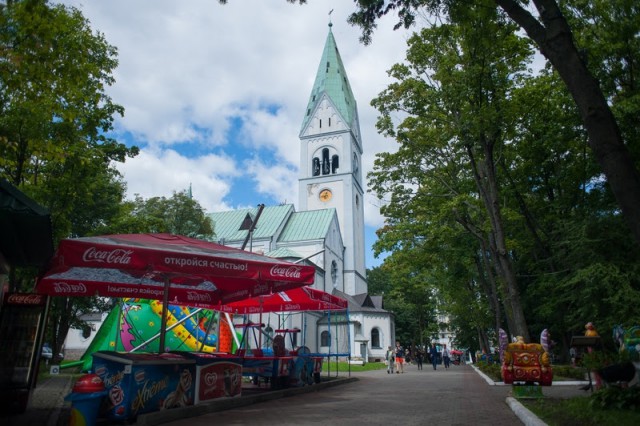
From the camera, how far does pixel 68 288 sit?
9625 millimetres

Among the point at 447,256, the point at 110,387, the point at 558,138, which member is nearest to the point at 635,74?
the point at 558,138

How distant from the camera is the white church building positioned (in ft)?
158

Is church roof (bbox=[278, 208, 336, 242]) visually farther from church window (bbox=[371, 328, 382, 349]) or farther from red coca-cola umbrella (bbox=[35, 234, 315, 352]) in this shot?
red coca-cola umbrella (bbox=[35, 234, 315, 352])

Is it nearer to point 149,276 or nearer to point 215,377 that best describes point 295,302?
point 149,276

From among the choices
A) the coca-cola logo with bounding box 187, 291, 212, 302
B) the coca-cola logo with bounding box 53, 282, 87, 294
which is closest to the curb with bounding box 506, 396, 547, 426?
the coca-cola logo with bounding box 187, 291, 212, 302

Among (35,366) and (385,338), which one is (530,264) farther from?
(385,338)

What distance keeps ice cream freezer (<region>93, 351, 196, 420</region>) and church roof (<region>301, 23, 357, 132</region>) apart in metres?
54.3

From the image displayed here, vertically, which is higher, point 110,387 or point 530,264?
point 530,264

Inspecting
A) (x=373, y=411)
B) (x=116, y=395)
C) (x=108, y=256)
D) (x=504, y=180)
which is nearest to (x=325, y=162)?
(x=504, y=180)

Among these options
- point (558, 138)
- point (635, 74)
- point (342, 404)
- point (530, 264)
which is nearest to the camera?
point (342, 404)

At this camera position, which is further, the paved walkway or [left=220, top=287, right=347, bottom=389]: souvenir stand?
[left=220, top=287, right=347, bottom=389]: souvenir stand

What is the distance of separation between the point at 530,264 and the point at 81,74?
22306 mm

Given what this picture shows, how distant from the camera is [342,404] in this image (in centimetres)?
1012

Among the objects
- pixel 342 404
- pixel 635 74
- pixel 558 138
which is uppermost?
pixel 635 74
